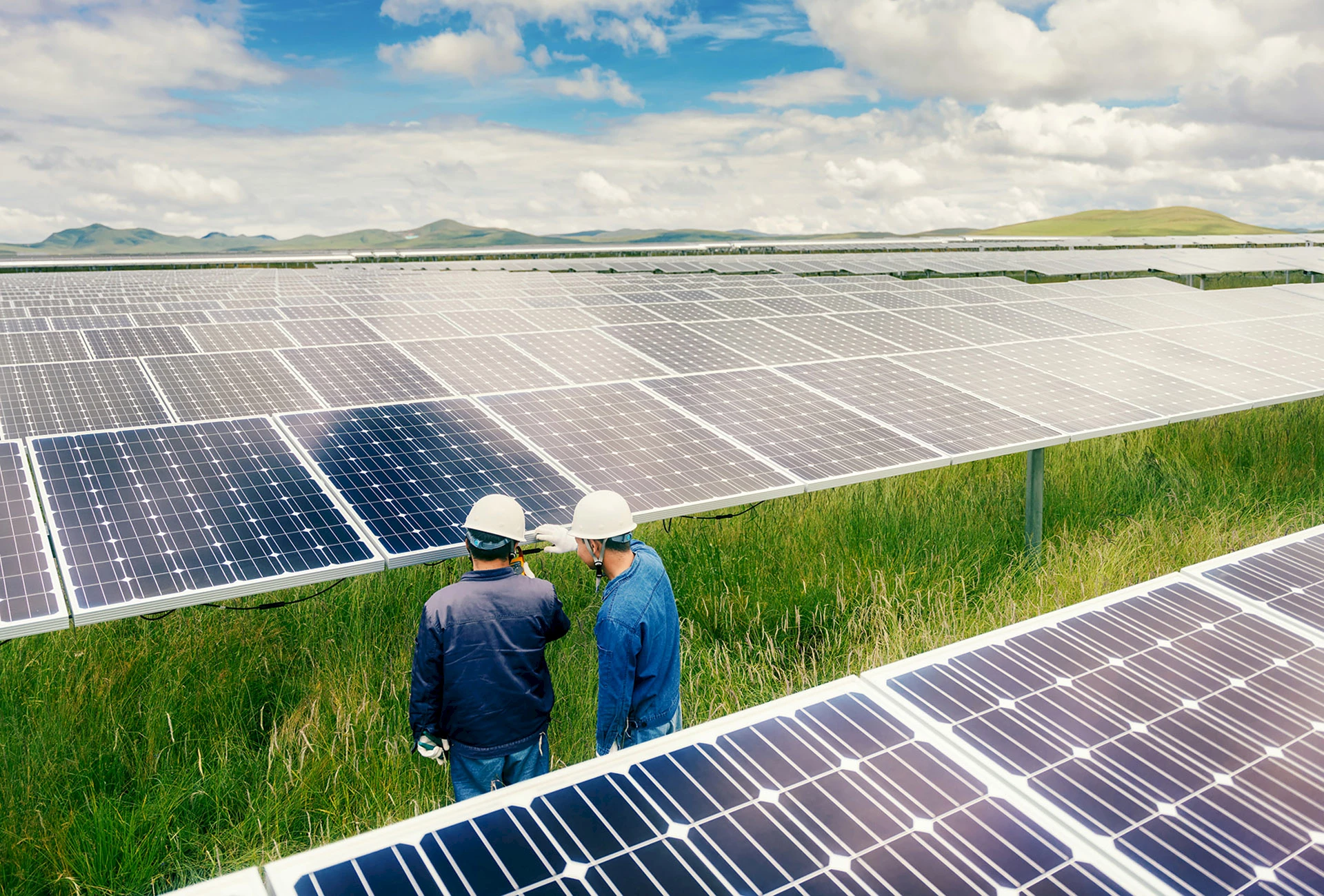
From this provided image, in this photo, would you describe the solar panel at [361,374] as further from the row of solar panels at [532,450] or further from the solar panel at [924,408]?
the solar panel at [924,408]

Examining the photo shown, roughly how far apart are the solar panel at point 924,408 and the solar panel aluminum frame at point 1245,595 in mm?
3058

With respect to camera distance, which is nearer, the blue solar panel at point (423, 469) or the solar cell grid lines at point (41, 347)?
the blue solar panel at point (423, 469)

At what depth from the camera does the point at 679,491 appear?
696 cm

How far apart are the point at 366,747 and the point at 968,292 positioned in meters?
16.2

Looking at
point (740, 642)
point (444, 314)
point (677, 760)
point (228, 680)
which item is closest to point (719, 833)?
point (677, 760)

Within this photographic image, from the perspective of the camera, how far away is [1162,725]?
3352 millimetres

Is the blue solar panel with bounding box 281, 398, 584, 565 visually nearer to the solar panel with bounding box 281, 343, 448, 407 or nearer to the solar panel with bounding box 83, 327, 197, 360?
the solar panel with bounding box 281, 343, 448, 407

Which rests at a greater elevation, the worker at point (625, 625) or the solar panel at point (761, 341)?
the solar panel at point (761, 341)

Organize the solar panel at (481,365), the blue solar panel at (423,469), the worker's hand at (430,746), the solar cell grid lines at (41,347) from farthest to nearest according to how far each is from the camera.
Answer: the solar cell grid lines at (41,347) → the solar panel at (481,365) → the blue solar panel at (423,469) → the worker's hand at (430,746)

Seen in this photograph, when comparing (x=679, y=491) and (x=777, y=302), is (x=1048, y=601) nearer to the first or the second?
(x=679, y=491)

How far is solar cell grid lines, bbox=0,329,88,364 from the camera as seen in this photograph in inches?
376

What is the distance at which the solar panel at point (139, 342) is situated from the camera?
33.2ft

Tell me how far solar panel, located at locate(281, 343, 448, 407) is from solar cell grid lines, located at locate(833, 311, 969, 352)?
274 inches

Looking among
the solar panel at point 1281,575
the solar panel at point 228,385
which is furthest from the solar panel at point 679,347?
the solar panel at point 1281,575
